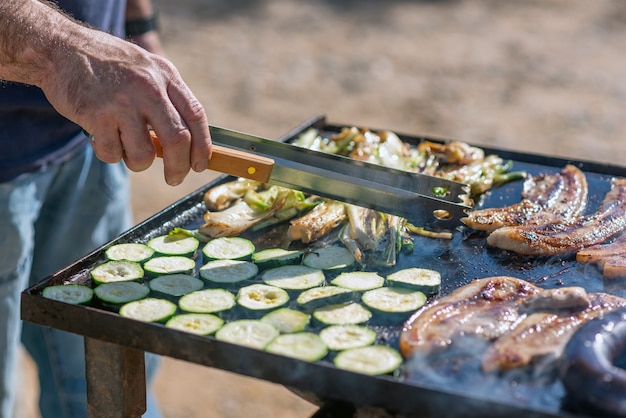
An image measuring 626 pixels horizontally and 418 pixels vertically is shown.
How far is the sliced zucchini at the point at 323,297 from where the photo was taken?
313 cm

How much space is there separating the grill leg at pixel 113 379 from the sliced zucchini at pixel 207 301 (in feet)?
0.96

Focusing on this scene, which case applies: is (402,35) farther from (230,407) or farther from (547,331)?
(547,331)

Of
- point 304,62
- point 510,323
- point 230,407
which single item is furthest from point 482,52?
point 510,323

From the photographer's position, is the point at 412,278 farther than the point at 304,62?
No

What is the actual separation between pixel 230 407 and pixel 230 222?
2.49m

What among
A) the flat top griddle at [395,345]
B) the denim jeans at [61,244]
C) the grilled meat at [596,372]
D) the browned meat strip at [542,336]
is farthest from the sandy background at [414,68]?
the grilled meat at [596,372]

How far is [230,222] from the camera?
3830 millimetres

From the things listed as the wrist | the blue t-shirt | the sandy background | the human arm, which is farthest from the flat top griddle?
the sandy background

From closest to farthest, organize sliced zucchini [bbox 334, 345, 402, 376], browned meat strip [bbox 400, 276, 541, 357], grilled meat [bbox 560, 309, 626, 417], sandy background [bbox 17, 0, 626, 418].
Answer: grilled meat [bbox 560, 309, 626, 417] < sliced zucchini [bbox 334, 345, 402, 376] < browned meat strip [bbox 400, 276, 541, 357] < sandy background [bbox 17, 0, 626, 418]

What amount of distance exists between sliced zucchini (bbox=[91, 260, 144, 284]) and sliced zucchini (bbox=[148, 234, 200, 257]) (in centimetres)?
18

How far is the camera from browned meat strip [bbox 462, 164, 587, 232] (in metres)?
3.80

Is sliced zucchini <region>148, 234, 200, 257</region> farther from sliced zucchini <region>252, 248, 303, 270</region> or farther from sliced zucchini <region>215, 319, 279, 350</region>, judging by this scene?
sliced zucchini <region>215, 319, 279, 350</region>

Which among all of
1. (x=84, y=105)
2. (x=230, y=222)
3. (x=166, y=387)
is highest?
(x=84, y=105)

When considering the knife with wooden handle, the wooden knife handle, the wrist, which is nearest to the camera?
the wooden knife handle
